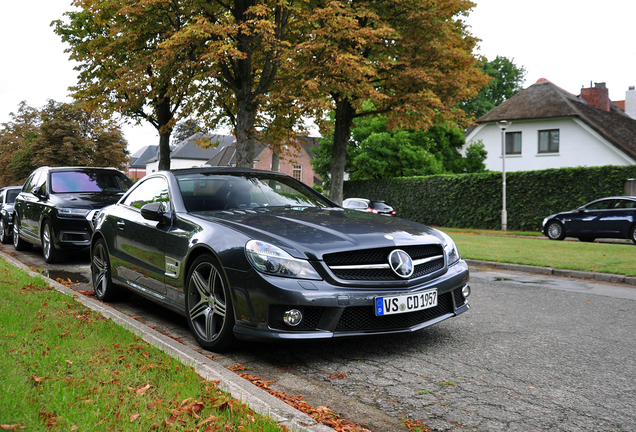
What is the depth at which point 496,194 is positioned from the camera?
26328 millimetres

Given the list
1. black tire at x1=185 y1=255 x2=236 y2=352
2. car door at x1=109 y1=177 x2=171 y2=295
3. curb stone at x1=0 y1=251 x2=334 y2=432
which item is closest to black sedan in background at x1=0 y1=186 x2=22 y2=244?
car door at x1=109 y1=177 x2=171 y2=295

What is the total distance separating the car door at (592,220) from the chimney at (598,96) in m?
28.2

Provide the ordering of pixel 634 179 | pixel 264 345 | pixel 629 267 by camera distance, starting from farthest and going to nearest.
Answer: pixel 634 179 < pixel 629 267 < pixel 264 345

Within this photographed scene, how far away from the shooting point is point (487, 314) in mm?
6383

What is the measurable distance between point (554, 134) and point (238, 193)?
1328 inches

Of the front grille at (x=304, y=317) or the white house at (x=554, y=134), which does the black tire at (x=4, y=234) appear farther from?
the white house at (x=554, y=134)

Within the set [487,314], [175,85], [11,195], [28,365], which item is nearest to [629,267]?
[487,314]

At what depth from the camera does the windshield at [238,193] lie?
18.1 feet

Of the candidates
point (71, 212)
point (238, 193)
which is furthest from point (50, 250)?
point (238, 193)

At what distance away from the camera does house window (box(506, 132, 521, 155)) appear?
121 ft

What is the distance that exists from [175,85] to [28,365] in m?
15.5

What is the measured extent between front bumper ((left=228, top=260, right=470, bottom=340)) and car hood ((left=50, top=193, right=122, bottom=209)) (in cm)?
723

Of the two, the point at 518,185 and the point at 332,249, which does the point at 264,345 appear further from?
the point at 518,185

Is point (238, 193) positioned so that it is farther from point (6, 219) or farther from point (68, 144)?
point (68, 144)
